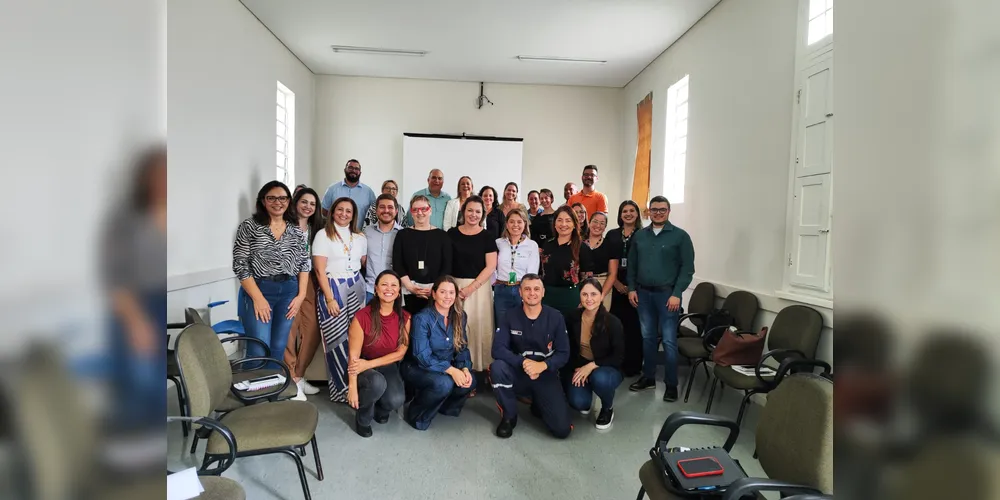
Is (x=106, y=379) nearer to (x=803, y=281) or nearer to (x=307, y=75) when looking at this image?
(x=803, y=281)

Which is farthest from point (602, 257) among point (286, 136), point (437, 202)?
point (286, 136)

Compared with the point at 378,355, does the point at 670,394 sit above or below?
below

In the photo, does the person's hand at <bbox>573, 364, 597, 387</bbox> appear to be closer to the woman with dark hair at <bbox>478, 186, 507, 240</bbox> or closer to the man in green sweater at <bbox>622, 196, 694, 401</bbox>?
the man in green sweater at <bbox>622, 196, 694, 401</bbox>

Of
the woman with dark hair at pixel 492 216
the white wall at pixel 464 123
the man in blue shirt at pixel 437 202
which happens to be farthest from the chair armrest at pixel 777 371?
the white wall at pixel 464 123

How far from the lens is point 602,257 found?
3992 millimetres

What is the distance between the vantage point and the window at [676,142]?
17.3ft

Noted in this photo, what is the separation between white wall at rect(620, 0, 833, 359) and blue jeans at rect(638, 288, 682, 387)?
638 millimetres

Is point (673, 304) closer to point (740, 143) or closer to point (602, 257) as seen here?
point (602, 257)

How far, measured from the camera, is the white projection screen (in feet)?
23.2

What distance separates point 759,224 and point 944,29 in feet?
12.6

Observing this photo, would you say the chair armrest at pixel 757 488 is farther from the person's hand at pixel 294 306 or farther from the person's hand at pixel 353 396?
the person's hand at pixel 294 306

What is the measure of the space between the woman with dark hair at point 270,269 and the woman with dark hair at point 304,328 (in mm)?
244

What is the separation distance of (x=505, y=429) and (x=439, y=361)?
566 millimetres

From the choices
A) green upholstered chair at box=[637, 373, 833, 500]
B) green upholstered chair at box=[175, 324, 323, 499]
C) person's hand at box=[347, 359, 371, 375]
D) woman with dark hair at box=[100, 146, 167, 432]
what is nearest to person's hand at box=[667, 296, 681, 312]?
green upholstered chair at box=[637, 373, 833, 500]
